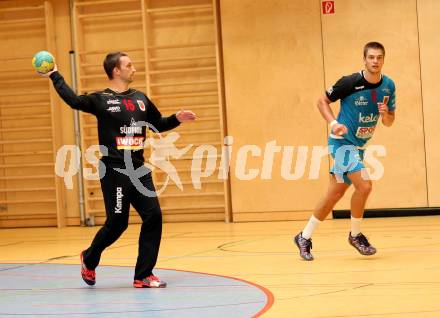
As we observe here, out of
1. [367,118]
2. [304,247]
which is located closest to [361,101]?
[367,118]

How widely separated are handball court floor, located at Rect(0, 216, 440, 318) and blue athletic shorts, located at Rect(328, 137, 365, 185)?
0.82m

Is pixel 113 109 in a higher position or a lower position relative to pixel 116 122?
higher

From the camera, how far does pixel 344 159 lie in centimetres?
753

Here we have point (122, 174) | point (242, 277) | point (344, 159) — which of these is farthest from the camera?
point (344, 159)

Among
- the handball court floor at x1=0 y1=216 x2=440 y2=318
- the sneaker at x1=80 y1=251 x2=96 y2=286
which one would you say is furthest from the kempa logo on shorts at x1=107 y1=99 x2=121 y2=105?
the handball court floor at x1=0 y1=216 x2=440 y2=318

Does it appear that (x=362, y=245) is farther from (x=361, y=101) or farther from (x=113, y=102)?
(x=113, y=102)

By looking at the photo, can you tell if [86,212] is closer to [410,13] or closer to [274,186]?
[274,186]

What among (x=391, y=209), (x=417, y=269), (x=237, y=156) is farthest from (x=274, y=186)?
(x=417, y=269)

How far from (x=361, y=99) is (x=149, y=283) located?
274cm

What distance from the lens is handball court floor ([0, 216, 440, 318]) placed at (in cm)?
524

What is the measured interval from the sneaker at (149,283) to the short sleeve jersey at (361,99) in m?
2.41

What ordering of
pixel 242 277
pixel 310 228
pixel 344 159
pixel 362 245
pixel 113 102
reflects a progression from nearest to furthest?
pixel 113 102 < pixel 242 277 < pixel 344 159 < pixel 362 245 < pixel 310 228

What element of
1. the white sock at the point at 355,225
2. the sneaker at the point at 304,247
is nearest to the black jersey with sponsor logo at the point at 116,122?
the sneaker at the point at 304,247

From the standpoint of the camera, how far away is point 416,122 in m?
12.3
